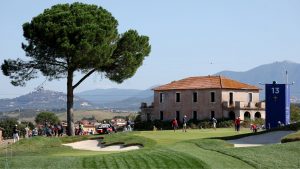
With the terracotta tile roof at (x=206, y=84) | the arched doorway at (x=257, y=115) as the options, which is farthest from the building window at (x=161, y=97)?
the arched doorway at (x=257, y=115)

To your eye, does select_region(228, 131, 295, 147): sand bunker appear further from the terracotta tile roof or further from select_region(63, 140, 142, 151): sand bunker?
the terracotta tile roof

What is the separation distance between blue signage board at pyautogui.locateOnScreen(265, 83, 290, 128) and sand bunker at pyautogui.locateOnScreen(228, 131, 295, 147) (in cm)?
772

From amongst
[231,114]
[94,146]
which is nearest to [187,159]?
[94,146]

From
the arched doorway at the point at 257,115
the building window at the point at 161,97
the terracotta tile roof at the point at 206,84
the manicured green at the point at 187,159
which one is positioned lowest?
the manicured green at the point at 187,159

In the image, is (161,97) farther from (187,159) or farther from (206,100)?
(187,159)

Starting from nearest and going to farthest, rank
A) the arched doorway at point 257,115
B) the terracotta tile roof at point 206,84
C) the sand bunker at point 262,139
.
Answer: the sand bunker at point 262,139 → the arched doorway at point 257,115 → the terracotta tile roof at point 206,84

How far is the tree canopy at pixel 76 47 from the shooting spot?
59344mm

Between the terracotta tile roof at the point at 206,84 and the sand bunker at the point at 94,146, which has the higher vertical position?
the terracotta tile roof at the point at 206,84

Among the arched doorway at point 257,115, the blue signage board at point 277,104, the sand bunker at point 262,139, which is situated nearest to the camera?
the sand bunker at point 262,139

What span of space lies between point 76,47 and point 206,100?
2939 cm

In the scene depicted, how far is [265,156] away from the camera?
27.8m

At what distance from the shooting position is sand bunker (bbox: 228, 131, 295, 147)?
3841 cm

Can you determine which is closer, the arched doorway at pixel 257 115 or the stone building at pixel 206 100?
the stone building at pixel 206 100

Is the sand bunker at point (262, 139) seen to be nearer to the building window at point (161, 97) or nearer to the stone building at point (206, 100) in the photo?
the stone building at point (206, 100)
